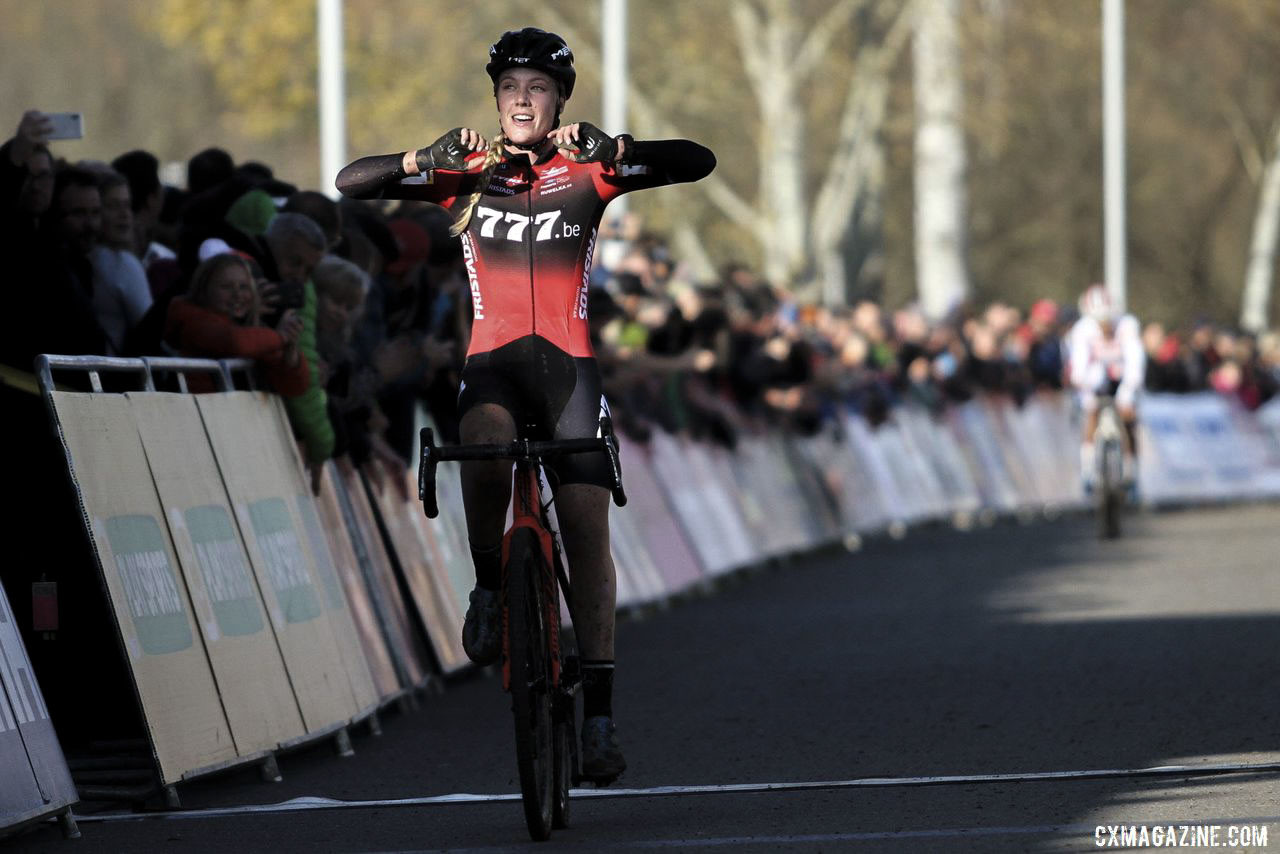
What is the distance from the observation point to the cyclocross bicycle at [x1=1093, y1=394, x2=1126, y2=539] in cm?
2492

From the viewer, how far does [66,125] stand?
10.8 m

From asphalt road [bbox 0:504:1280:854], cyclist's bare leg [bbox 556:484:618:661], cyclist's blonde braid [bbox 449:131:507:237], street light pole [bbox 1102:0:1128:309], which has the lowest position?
street light pole [bbox 1102:0:1128:309]

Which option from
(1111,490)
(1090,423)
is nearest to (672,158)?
(1111,490)

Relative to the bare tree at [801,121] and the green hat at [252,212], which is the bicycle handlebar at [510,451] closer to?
the green hat at [252,212]

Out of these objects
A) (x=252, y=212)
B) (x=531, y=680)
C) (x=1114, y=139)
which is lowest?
(x=1114, y=139)

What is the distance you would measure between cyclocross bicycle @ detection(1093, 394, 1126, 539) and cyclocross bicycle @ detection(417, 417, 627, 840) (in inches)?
650

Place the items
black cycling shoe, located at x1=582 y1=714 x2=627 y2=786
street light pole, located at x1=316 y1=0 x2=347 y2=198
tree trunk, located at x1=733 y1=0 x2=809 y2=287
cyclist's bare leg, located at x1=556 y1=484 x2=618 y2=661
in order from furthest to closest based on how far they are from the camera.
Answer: tree trunk, located at x1=733 y1=0 x2=809 y2=287
street light pole, located at x1=316 y1=0 x2=347 y2=198
cyclist's bare leg, located at x1=556 y1=484 x2=618 y2=661
black cycling shoe, located at x1=582 y1=714 x2=627 y2=786

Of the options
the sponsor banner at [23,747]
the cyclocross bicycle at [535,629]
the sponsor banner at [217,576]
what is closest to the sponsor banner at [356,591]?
the sponsor banner at [217,576]

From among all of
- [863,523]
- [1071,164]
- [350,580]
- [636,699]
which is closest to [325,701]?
[350,580]

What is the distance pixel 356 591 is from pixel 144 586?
97.2 inches

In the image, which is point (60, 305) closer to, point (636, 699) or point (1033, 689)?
point (636, 699)

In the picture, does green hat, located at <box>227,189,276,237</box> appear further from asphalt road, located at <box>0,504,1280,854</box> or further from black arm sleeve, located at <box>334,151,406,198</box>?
black arm sleeve, located at <box>334,151,406,198</box>
